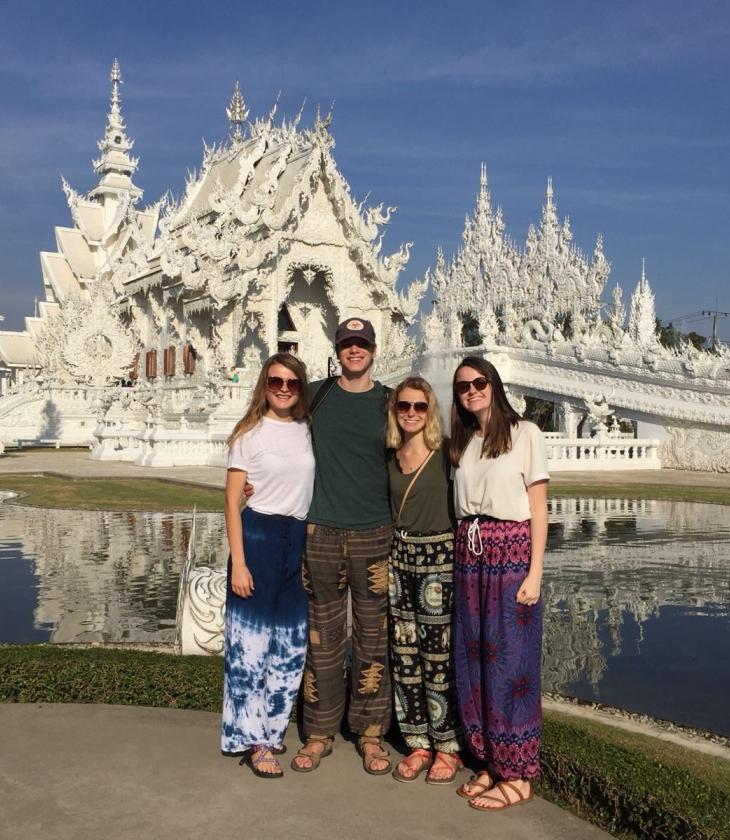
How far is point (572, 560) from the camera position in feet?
28.9

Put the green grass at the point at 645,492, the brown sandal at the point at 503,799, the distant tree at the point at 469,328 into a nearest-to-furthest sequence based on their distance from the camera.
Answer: the brown sandal at the point at 503,799 → the green grass at the point at 645,492 → the distant tree at the point at 469,328

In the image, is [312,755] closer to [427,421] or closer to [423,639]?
[423,639]

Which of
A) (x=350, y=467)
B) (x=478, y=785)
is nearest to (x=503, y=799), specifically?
(x=478, y=785)

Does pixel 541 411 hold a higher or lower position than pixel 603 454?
higher

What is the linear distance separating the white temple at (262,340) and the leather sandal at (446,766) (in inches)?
712

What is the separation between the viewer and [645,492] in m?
15.6

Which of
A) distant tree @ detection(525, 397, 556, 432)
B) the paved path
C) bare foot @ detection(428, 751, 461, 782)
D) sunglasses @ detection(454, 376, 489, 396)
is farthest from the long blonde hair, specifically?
distant tree @ detection(525, 397, 556, 432)

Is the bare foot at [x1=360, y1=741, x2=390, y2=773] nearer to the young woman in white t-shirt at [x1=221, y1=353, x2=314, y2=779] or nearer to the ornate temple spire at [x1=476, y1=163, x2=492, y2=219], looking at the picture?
the young woman in white t-shirt at [x1=221, y1=353, x2=314, y2=779]

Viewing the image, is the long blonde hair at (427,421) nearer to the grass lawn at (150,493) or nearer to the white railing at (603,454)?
the grass lawn at (150,493)

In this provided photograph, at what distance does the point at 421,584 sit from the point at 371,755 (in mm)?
751

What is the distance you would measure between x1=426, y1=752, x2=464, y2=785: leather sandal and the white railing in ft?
58.4

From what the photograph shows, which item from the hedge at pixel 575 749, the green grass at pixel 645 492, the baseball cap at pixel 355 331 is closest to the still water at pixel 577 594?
the hedge at pixel 575 749

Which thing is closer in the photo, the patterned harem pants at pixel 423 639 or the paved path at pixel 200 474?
the patterned harem pants at pixel 423 639

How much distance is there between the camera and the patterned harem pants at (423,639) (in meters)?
3.61
